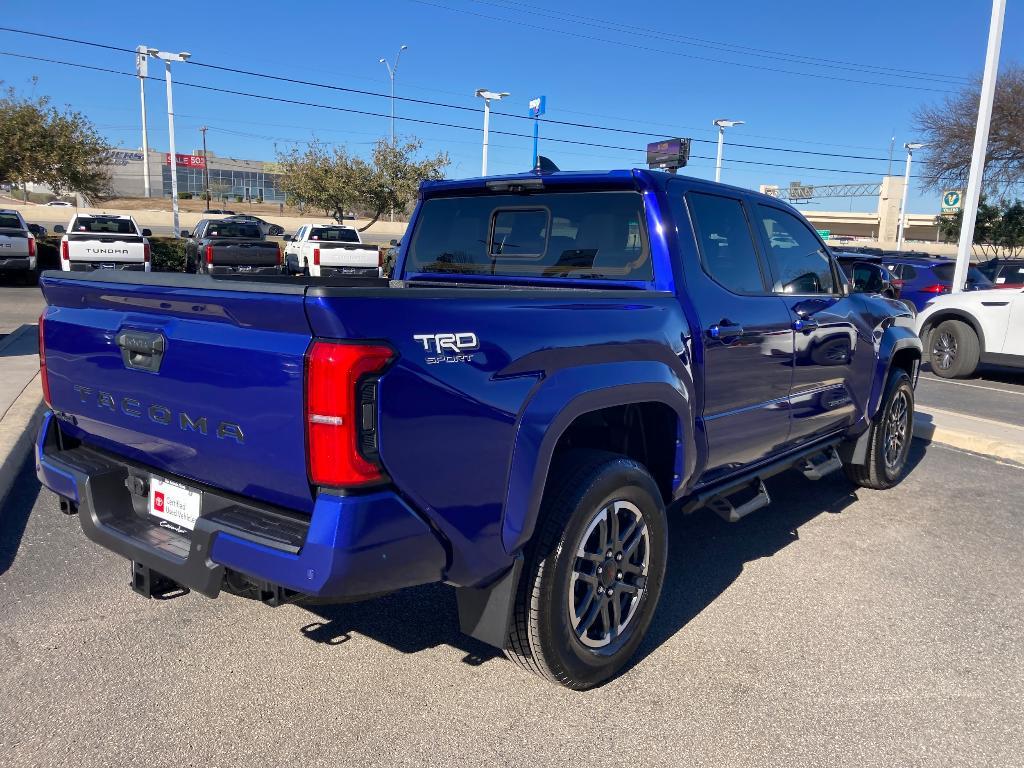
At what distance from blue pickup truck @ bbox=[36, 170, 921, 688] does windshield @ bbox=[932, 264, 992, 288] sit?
1262cm

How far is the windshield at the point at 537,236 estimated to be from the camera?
369 centimetres

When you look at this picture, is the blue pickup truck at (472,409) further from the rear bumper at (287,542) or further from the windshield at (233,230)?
the windshield at (233,230)

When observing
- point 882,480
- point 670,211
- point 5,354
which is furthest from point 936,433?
point 5,354

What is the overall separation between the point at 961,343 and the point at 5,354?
12391 millimetres

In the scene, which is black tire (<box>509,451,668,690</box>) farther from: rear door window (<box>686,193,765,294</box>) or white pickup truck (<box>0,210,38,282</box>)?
white pickup truck (<box>0,210,38,282</box>)

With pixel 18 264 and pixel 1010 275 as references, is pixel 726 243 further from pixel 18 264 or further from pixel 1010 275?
pixel 18 264

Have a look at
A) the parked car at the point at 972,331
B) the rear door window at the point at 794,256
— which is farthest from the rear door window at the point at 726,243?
the parked car at the point at 972,331

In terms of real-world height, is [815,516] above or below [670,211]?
below

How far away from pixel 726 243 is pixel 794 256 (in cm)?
81

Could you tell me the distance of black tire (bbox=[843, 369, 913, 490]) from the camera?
18.3ft

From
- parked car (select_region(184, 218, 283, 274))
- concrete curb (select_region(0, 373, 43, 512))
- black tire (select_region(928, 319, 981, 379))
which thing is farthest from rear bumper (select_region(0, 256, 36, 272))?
black tire (select_region(928, 319, 981, 379))

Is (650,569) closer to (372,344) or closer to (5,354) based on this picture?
(372,344)

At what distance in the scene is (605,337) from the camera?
2.95 meters

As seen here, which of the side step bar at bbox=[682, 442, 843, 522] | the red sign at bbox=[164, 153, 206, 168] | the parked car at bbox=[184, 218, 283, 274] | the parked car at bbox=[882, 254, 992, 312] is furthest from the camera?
the red sign at bbox=[164, 153, 206, 168]
